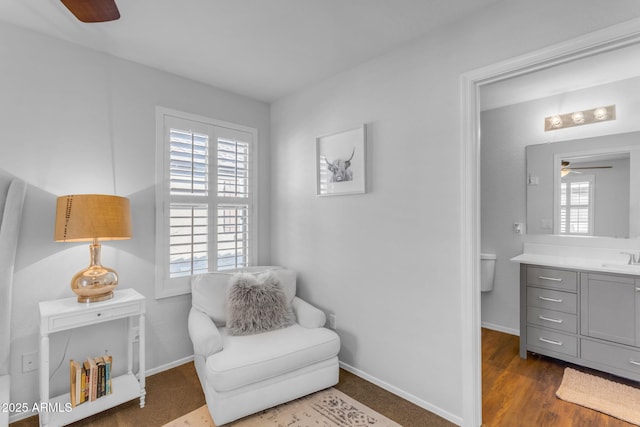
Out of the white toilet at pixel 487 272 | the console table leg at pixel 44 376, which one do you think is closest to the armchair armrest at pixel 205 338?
the console table leg at pixel 44 376

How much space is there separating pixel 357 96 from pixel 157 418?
8.94 ft

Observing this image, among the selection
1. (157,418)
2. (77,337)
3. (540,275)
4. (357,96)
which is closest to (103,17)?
(357,96)

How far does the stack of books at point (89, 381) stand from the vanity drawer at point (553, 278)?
3.44 metres

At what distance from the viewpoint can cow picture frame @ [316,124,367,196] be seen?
8.21 ft

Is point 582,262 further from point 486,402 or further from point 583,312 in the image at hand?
point 486,402

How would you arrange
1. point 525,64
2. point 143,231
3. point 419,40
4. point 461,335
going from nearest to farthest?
point 525,64 → point 461,335 → point 419,40 → point 143,231

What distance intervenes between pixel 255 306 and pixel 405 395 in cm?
127

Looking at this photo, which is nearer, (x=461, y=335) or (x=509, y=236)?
(x=461, y=335)

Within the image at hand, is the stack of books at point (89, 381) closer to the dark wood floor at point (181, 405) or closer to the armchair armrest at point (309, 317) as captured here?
the dark wood floor at point (181, 405)

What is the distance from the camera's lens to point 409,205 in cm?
222

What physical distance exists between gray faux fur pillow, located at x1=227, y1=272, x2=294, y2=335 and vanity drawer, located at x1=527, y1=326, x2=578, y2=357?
2165 millimetres

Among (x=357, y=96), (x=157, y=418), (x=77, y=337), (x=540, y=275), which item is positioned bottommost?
Answer: (x=157, y=418)

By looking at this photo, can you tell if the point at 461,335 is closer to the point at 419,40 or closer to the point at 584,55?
the point at 584,55

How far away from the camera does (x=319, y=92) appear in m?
2.88
